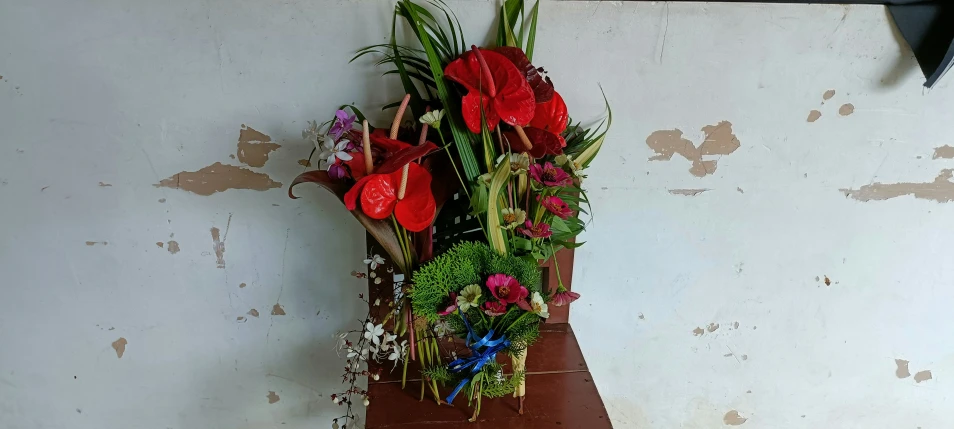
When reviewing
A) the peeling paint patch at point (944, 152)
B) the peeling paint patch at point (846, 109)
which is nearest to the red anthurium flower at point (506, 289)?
the peeling paint patch at point (846, 109)

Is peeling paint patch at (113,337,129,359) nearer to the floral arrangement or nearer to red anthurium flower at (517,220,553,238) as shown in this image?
the floral arrangement

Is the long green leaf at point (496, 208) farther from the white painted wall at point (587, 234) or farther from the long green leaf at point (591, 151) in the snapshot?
the white painted wall at point (587, 234)

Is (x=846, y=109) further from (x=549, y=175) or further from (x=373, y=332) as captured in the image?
(x=373, y=332)

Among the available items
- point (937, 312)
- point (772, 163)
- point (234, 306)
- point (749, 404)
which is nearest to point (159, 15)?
point (234, 306)

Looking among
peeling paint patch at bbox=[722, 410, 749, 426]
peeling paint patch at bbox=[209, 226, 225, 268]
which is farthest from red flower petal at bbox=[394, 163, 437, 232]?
peeling paint patch at bbox=[722, 410, 749, 426]

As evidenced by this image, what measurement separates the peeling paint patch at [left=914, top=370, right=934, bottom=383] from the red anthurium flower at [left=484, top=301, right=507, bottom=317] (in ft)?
3.92

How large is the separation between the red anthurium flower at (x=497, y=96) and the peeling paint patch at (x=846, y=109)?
2.32ft

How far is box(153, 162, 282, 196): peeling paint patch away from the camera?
106 centimetres

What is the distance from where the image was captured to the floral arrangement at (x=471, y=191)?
823 millimetres

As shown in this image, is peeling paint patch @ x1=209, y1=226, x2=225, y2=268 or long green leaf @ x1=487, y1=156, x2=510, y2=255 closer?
long green leaf @ x1=487, y1=156, x2=510, y2=255

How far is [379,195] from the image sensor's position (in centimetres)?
82

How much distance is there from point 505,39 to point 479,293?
1.50 feet

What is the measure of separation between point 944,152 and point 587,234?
2.56 feet

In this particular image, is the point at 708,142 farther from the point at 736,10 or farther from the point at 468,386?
the point at 468,386
